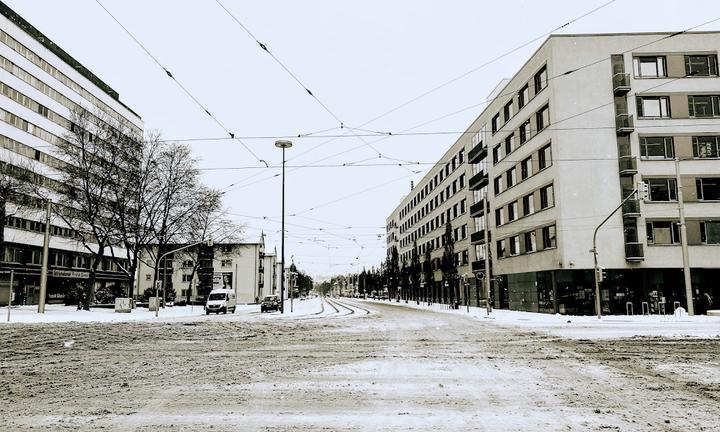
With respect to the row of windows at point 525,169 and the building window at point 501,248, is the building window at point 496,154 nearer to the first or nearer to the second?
the row of windows at point 525,169

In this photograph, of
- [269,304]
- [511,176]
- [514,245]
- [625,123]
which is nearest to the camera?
[625,123]

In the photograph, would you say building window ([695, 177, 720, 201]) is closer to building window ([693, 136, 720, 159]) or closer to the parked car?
building window ([693, 136, 720, 159])

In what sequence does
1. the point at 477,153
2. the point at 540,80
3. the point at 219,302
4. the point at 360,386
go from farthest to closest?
the point at 477,153
the point at 219,302
the point at 540,80
the point at 360,386

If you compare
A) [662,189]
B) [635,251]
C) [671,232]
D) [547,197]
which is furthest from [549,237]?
[662,189]

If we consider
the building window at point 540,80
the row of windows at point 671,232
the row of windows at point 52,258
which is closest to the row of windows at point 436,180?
the building window at point 540,80

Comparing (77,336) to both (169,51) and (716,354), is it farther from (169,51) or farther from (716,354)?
(716,354)

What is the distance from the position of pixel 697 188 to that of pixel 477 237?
2155cm

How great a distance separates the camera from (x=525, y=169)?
1673 inches

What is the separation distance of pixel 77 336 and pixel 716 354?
18.3 m

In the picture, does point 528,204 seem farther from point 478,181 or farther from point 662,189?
point 478,181

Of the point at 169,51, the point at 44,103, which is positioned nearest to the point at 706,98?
the point at 169,51

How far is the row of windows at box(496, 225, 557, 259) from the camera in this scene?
3753cm

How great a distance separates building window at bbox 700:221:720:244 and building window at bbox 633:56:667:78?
1050 cm

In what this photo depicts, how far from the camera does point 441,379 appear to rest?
30.0ft
